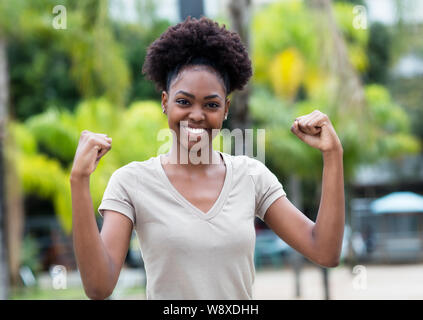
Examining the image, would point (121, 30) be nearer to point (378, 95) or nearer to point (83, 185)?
point (378, 95)

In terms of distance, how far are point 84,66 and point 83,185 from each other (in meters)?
6.32

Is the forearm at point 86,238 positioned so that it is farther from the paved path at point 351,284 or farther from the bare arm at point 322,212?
the paved path at point 351,284

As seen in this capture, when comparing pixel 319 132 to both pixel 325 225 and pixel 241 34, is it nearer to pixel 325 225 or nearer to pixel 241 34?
pixel 325 225

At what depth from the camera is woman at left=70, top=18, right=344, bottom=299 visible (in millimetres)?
1621

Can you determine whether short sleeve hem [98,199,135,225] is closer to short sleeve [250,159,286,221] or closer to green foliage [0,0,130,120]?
short sleeve [250,159,286,221]

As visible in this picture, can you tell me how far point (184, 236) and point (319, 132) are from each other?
0.47m

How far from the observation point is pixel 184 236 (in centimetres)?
165

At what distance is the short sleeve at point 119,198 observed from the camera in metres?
1.68

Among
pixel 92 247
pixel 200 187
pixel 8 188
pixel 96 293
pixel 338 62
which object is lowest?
pixel 8 188

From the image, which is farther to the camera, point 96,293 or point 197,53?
point 197,53

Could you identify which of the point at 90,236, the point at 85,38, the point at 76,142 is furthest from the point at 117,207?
the point at 76,142

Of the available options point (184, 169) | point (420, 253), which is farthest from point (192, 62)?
point (420, 253)

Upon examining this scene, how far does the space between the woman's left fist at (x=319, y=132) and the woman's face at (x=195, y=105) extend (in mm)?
227

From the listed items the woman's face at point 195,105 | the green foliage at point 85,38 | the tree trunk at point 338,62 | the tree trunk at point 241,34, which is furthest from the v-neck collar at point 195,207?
the tree trunk at point 338,62
